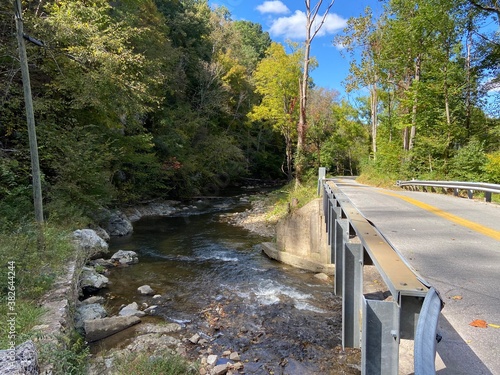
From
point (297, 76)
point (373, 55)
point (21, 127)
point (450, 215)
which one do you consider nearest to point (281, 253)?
point (450, 215)

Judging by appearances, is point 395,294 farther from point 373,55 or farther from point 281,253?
point 373,55

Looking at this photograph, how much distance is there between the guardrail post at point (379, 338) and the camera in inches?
73.6

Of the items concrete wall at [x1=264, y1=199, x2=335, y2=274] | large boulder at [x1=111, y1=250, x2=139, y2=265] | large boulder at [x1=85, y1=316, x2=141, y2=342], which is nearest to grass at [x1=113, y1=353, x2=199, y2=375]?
large boulder at [x1=85, y1=316, x2=141, y2=342]

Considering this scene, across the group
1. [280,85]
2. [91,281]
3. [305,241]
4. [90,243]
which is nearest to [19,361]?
[91,281]

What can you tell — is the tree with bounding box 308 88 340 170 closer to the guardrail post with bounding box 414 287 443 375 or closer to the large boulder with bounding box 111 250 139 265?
the large boulder with bounding box 111 250 139 265

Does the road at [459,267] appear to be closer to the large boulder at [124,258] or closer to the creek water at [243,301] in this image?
the creek water at [243,301]

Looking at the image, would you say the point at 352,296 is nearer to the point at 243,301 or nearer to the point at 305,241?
the point at 243,301

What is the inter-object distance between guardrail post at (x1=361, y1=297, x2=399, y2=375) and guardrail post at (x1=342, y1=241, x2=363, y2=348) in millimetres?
1330

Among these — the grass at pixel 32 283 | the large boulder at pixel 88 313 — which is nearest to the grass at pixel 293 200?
the large boulder at pixel 88 313

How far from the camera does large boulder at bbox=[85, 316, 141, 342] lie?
594 centimetres

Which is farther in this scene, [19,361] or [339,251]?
[339,251]

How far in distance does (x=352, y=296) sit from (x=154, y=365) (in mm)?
3061

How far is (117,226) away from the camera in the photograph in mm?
14891

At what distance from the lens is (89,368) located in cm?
470
